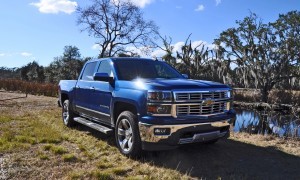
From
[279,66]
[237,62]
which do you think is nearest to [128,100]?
[279,66]

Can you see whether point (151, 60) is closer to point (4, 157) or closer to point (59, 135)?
point (59, 135)

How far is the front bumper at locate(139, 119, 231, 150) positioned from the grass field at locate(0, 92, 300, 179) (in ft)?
1.38

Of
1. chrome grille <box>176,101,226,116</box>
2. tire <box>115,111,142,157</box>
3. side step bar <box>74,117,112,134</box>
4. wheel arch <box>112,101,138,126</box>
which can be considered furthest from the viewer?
side step bar <box>74,117,112,134</box>

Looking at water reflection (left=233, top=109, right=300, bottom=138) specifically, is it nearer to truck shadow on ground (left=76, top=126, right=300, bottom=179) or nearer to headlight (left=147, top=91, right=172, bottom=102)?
truck shadow on ground (left=76, top=126, right=300, bottom=179)

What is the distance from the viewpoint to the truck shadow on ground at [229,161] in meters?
5.04

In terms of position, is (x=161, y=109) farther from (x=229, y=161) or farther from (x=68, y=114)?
(x=68, y=114)

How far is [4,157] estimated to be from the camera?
556 cm

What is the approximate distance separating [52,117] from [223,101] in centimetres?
694

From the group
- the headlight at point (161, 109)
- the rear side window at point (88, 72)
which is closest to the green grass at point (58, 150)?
the rear side window at point (88, 72)

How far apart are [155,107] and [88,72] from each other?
11.4ft

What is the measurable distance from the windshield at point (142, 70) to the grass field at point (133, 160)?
63.3 inches

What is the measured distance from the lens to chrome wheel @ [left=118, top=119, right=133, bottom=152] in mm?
5665

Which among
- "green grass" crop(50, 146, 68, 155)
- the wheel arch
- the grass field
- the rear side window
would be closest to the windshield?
the wheel arch

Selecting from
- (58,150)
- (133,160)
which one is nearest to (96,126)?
(58,150)
